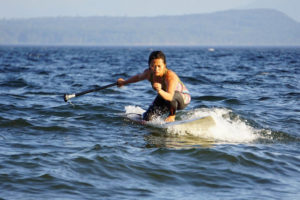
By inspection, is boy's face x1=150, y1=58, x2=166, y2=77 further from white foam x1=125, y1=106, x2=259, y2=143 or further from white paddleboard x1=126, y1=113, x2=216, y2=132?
white foam x1=125, y1=106, x2=259, y2=143

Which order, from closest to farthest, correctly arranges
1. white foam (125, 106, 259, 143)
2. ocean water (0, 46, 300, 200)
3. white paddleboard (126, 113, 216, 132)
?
ocean water (0, 46, 300, 200), white foam (125, 106, 259, 143), white paddleboard (126, 113, 216, 132)

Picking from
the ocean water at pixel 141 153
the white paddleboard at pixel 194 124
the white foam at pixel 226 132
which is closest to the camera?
the ocean water at pixel 141 153

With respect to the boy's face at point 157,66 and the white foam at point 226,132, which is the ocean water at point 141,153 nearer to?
the white foam at point 226,132

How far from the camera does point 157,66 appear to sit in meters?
9.62

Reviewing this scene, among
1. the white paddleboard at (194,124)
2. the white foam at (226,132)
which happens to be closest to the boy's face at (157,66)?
the white paddleboard at (194,124)

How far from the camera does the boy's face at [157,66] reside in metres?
9.56

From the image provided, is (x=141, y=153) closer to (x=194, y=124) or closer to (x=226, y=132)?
(x=194, y=124)

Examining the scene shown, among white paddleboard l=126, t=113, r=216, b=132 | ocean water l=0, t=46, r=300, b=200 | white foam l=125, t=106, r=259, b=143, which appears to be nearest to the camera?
ocean water l=0, t=46, r=300, b=200

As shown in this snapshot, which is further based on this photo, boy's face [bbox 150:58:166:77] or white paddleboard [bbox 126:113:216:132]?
white paddleboard [bbox 126:113:216:132]

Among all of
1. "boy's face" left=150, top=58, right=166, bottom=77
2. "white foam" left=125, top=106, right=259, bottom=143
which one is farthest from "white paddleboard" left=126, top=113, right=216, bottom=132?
"boy's face" left=150, top=58, right=166, bottom=77

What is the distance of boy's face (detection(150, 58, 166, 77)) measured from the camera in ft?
31.4

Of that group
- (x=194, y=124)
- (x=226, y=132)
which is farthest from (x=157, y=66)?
(x=226, y=132)

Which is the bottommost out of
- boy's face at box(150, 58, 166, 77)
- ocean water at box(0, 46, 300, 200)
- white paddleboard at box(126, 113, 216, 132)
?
ocean water at box(0, 46, 300, 200)

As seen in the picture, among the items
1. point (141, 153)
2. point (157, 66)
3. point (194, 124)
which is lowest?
point (141, 153)
